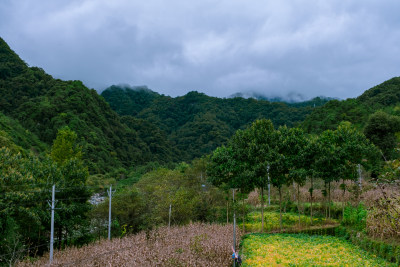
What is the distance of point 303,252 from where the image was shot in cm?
1012

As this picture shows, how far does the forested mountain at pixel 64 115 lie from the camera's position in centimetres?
4844

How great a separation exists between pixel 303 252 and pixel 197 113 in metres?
69.2

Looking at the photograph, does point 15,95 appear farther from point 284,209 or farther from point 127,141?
point 284,209

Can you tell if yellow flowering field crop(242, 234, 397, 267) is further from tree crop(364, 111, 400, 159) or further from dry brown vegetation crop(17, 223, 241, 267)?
tree crop(364, 111, 400, 159)

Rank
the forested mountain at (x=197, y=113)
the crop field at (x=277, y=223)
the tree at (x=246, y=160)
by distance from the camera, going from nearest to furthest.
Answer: the tree at (x=246, y=160), the crop field at (x=277, y=223), the forested mountain at (x=197, y=113)

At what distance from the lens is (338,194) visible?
63.9 feet

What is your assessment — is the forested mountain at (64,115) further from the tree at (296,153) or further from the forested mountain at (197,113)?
the tree at (296,153)

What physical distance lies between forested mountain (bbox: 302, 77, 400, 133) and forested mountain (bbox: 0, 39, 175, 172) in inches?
1228

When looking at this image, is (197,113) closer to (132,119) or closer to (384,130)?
(132,119)

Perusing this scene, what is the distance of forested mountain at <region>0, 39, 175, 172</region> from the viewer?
1907 inches

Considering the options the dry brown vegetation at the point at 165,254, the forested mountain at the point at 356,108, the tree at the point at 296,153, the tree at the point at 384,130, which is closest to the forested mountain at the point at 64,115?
the forested mountain at the point at 356,108

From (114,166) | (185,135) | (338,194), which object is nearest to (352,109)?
(338,194)

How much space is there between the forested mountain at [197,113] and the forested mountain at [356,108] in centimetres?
1635

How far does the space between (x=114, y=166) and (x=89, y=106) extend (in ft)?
46.6
